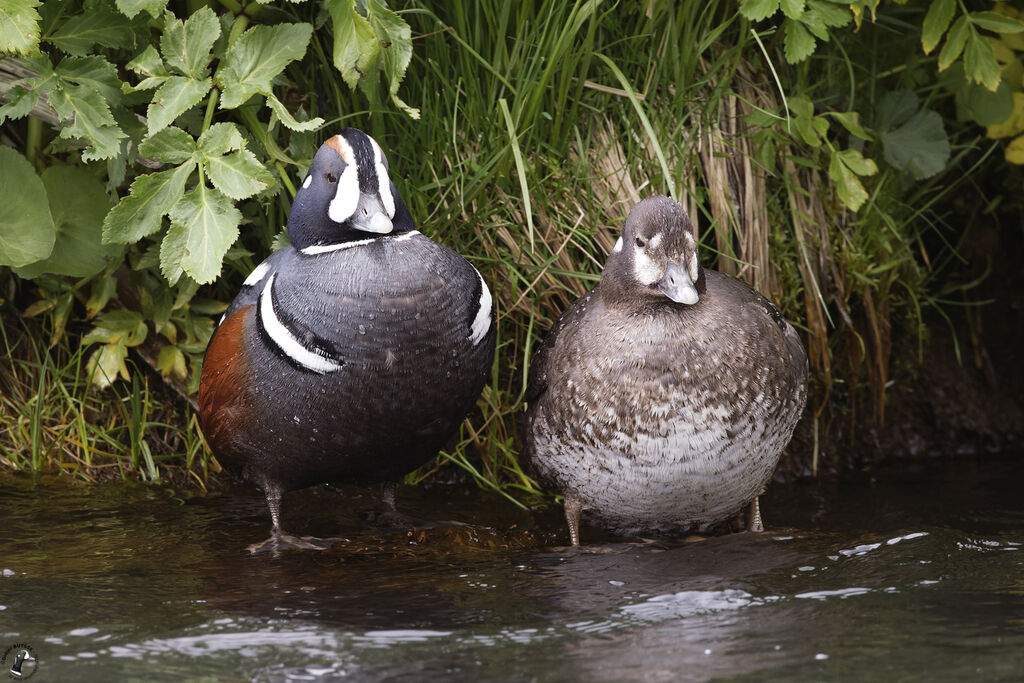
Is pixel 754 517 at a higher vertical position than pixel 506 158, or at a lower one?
lower

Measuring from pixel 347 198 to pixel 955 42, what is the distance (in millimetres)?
2284

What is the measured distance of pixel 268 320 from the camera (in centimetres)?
367

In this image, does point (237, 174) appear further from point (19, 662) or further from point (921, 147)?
point (921, 147)

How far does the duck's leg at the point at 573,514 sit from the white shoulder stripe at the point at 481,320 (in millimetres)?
650

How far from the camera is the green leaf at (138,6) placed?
142 inches

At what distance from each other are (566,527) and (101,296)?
78.4 inches

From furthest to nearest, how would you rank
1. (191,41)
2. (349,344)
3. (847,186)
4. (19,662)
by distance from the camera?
(847,186), (191,41), (349,344), (19,662)

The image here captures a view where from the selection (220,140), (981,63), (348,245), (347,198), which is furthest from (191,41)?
(981,63)

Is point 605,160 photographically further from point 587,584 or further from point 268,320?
point 587,584

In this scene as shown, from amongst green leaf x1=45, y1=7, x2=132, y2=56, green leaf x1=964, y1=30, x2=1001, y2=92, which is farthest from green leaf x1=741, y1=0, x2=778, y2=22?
green leaf x1=45, y1=7, x2=132, y2=56

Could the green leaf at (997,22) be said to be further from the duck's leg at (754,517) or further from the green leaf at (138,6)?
the green leaf at (138,6)

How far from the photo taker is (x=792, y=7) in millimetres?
3820

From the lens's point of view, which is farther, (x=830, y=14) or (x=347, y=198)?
(x=830, y=14)

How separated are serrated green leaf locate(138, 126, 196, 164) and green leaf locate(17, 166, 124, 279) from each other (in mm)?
670
